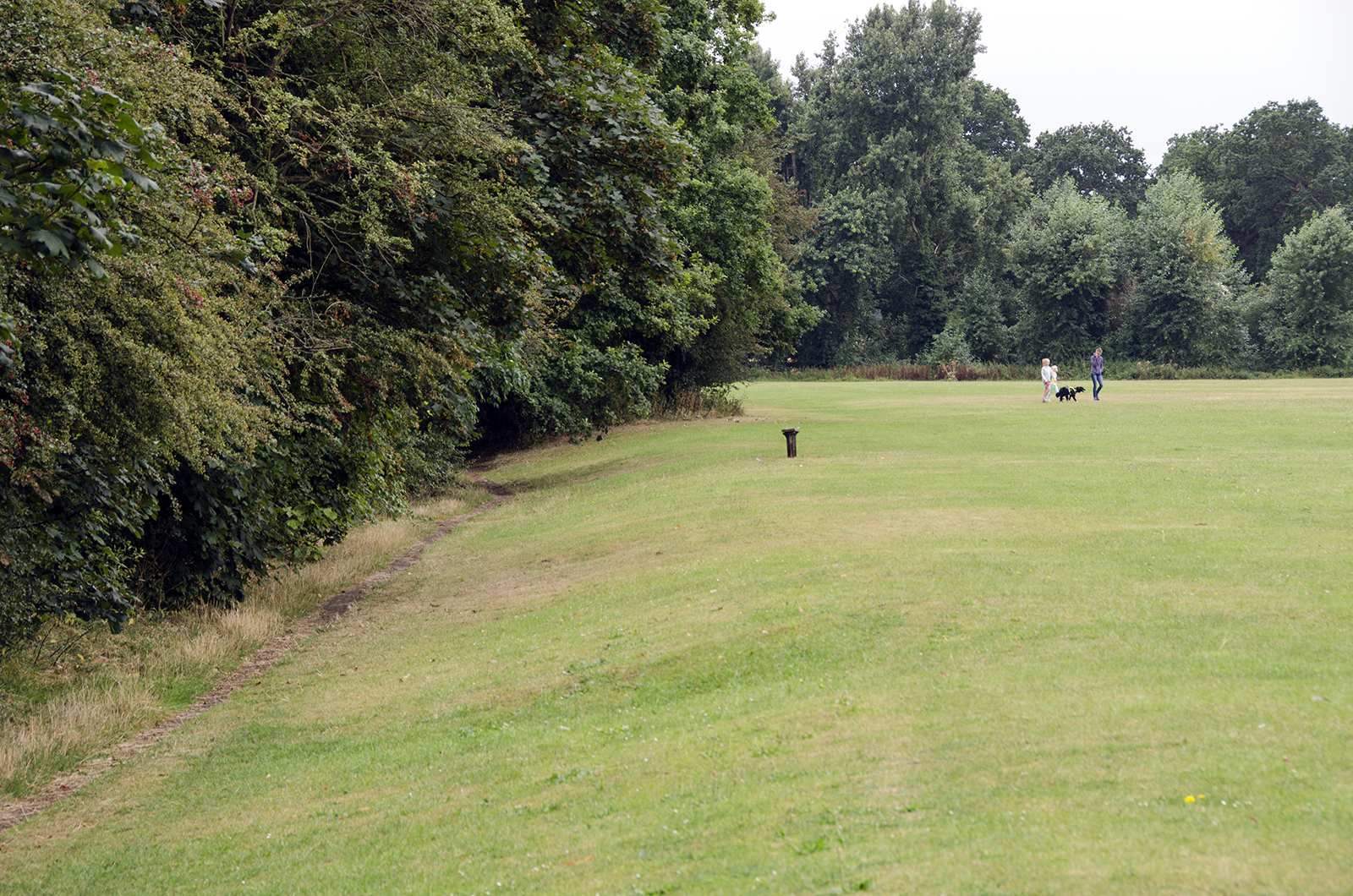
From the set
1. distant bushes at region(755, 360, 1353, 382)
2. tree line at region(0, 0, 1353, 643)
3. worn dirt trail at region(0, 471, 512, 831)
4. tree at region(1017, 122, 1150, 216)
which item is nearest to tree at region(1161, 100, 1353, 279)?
tree at region(1017, 122, 1150, 216)

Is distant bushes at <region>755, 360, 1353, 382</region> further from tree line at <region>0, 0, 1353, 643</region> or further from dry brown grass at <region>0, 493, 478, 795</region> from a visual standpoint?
dry brown grass at <region>0, 493, 478, 795</region>

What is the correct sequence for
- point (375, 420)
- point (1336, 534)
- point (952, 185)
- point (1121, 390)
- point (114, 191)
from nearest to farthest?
point (114, 191) → point (1336, 534) → point (375, 420) → point (1121, 390) → point (952, 185)

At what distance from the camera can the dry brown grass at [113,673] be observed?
10219mm

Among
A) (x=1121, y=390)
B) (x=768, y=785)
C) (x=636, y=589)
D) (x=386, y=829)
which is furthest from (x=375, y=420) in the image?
(x=1121, y=390)

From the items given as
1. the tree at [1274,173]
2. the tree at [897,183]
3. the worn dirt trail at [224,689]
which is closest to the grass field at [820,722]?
the worn dirt trail at [224,689]

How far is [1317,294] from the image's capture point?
78.6 meters

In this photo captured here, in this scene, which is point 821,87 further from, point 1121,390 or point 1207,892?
point 1207,892

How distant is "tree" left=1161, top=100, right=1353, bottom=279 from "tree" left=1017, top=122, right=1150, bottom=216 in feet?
39.0

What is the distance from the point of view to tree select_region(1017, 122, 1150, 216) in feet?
375

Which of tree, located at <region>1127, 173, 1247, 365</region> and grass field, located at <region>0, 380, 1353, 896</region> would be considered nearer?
grass field, located at <region>0, 380, 1353, 896</region>

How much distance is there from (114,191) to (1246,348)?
284 ft

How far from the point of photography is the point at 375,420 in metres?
16.3

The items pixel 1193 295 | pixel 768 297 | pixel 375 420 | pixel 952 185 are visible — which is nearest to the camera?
pixel 375 420

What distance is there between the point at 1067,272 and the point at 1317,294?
1619cm
